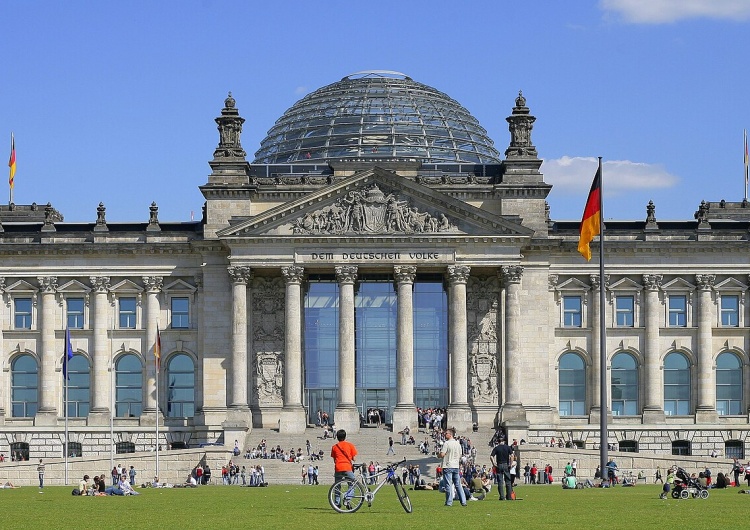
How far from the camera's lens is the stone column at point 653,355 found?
11181 cm

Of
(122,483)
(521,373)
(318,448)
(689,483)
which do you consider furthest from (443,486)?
(521,373)

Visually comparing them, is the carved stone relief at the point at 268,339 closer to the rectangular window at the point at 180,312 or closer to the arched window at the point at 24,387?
the rectangular window at the point at 180,312

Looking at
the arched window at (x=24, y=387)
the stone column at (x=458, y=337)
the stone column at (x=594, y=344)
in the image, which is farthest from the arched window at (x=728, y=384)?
the arched window at (x=24, y=387)

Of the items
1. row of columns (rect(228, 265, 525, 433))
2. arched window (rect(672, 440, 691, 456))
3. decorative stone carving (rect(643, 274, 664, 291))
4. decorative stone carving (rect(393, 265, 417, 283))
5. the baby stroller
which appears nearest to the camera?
the baby stroller

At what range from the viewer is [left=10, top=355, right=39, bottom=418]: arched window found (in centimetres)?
11294

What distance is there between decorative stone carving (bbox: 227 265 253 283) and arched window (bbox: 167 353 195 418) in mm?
8346

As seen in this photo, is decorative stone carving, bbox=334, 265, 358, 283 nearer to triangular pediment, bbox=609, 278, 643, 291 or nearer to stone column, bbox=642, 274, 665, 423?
triangular pediment, bbox=609, 278, 643, 291

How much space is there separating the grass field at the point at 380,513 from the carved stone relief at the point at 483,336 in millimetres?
47007

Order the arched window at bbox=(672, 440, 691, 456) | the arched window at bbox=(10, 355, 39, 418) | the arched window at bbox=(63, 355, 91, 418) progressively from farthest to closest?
the arched window at bbox=(10, 355, 39, 418) < the arched window at bbox=(63, 355, 91, 418) < the arched window at bbox=(672, 440, 691, 456)

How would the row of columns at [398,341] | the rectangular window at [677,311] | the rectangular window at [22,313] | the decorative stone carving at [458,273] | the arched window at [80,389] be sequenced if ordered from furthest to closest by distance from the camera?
the rectangular window at [22,313] → the rectangular window at [677,311] → the arched window at [80,389] → the decorative stone carving at [458,273] → the row of columns at [398,341]

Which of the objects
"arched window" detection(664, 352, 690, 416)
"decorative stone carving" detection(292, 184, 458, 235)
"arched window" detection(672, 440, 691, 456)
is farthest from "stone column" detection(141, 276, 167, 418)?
"arched window" detection(672, 440, 691, 456)

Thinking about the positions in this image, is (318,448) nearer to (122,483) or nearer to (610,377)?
(610,377)

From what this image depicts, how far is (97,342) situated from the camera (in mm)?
112250

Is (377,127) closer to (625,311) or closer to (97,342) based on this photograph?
(625,311)
